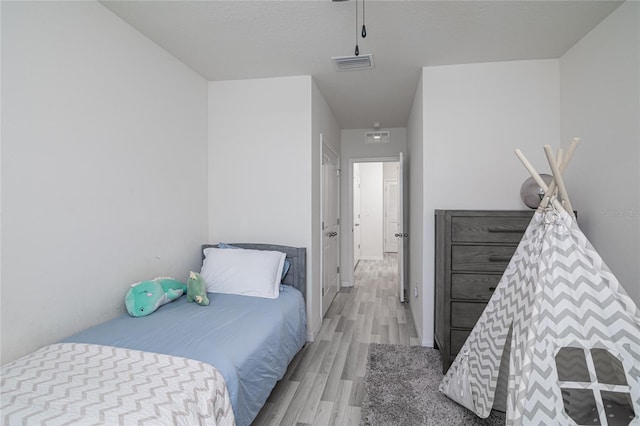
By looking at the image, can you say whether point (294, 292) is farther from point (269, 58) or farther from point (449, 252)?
point (269, 58)

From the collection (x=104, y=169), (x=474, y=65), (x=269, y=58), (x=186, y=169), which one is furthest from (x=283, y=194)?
(x=474, y=65)

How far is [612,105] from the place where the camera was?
2008mm

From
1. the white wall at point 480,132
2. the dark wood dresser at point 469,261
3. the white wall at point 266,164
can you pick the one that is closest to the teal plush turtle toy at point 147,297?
the white wall at point 266,164

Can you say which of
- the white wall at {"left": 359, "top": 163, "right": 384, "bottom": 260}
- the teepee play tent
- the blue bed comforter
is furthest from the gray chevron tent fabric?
the white wall at {"left": 359, "top": 163, "right": 384, "bottom": 260}

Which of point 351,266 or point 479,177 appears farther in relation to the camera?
point 351,266

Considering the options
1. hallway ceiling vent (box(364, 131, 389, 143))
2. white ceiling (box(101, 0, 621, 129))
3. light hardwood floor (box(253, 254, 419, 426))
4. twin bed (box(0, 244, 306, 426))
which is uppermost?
white ceiling (box(101, 0, 621, 129))

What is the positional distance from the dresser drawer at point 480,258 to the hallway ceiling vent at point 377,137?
3.05m

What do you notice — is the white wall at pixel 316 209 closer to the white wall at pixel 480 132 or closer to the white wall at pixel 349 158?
the white wall at pixel 480 132

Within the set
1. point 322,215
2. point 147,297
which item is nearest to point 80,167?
point 147,297

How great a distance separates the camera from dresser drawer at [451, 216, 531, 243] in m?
2.25

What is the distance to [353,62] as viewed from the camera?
8.52 feet

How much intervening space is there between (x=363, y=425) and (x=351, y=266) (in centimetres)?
337

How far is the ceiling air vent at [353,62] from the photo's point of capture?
2520mm

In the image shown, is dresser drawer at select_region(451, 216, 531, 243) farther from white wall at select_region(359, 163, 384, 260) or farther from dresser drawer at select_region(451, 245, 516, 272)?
white wall at select_region(359, 163, 384, 260)
